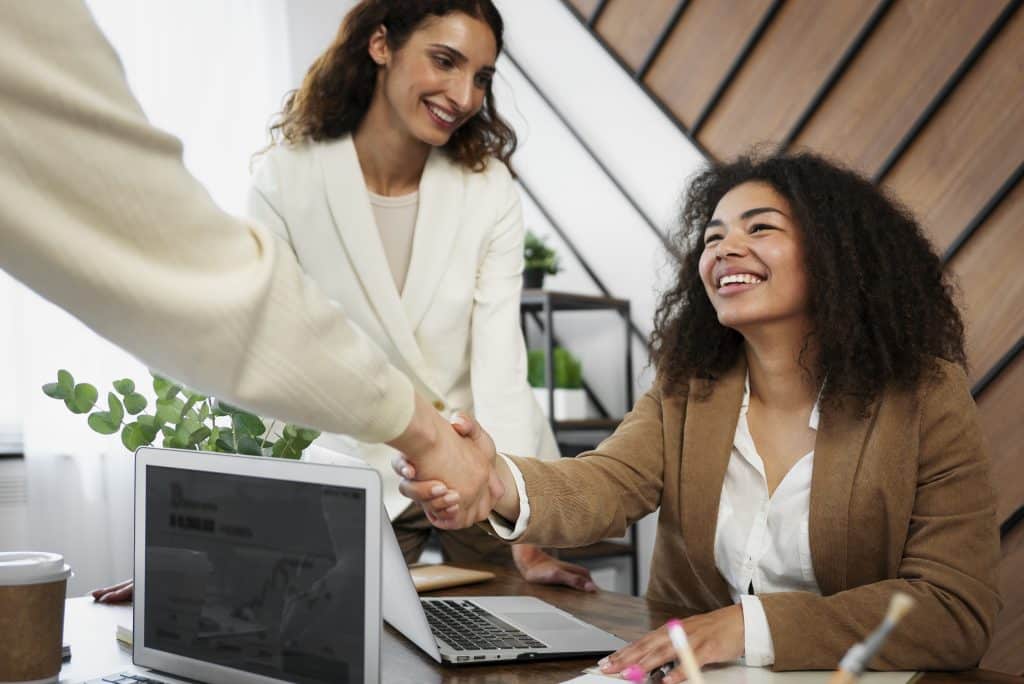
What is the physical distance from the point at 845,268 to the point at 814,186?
0.17m

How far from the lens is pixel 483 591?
1.64 m

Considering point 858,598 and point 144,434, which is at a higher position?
point 144,434

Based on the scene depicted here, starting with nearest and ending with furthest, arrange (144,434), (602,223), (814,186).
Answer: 1. (144,434)
2. (814,186)
3. (602,223)

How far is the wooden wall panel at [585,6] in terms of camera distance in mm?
3436

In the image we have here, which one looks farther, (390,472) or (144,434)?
(390,472)

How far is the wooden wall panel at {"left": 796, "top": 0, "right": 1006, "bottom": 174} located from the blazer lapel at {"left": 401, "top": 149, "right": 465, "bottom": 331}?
47.6 inches

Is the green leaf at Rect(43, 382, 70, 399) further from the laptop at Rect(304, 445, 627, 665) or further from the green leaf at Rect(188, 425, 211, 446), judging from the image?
the laptop at Rect(304, 445, 627, 665)

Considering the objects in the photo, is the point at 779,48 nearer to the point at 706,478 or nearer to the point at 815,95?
the point at 815,95

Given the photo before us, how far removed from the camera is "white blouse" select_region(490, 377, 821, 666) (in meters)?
1.56

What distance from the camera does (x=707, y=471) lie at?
166cm

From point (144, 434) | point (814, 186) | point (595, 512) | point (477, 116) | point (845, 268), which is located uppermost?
point (477, 116)

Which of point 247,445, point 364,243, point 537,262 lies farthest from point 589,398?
point 247,445

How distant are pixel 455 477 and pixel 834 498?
59cm

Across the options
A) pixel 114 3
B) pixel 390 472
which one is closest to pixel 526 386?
pixel 390 472
